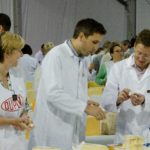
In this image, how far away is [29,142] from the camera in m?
2.73

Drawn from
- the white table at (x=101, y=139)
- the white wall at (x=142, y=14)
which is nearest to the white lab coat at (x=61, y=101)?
the white table at (x=101, y=139)

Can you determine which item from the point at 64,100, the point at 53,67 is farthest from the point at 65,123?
the point at 53,67

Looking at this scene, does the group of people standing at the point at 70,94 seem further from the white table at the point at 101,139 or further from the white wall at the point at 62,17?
the white wall at the point at 62,17

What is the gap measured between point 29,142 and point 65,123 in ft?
0.97

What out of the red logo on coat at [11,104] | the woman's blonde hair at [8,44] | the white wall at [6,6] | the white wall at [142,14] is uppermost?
the white wall at [142,14]

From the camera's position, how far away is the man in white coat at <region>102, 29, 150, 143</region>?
2.68 m

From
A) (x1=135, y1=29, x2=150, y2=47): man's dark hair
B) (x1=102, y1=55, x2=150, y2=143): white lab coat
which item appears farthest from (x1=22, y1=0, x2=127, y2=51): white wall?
(x1=135, y1=29, x2=150, y2=47): man's dark hair

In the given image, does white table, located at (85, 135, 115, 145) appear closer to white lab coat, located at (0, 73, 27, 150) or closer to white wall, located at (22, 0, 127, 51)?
white lab coat, located at (0, 73, 27, 150)

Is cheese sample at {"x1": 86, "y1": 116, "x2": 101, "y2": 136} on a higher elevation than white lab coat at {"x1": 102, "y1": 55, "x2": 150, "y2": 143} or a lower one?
lower

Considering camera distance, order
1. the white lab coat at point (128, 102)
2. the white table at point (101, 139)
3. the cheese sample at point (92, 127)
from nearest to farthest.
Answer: the white lab coat at point (128, 102), the white table at point (101, 139), the cheese sample at point (92, 127)

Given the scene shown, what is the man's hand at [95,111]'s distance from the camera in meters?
2.39

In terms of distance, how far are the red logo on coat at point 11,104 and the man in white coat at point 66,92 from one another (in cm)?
17

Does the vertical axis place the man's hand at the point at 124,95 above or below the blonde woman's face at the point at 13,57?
below

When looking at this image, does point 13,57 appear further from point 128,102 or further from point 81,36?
point 128,102
